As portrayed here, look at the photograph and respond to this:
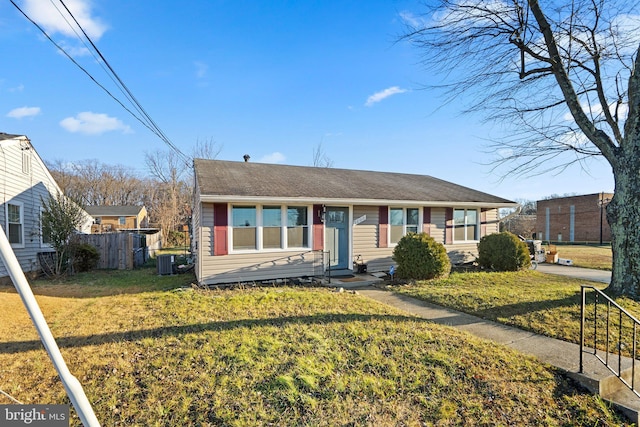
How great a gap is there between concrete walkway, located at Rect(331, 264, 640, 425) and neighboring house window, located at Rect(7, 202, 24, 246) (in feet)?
37.4

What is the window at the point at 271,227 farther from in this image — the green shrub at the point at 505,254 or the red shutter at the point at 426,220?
the green shrub at the point at 505,254

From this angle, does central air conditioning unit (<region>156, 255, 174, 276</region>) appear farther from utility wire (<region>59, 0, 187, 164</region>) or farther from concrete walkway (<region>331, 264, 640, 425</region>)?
concrete walkway (<region>331, 264, 640, 425</region>)

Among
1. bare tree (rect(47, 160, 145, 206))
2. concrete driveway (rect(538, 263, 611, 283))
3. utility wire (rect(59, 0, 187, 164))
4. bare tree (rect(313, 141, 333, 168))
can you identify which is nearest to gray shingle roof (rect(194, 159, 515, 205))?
utility wire (rect(59, 0, 187, 164))

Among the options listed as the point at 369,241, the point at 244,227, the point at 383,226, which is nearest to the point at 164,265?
the point at 244,227

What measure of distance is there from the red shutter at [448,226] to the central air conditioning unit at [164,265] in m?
10.4

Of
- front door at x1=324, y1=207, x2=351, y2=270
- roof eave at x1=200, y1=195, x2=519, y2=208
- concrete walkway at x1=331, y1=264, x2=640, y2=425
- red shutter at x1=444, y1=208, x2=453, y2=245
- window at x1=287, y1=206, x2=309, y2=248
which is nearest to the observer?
concrete walkway at x1=331, y1=264, x2=640, y2=425

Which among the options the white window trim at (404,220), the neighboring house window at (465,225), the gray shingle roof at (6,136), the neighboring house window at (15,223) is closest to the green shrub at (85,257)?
the neighboring house window at (15,223)

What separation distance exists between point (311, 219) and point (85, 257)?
9600 millimetres

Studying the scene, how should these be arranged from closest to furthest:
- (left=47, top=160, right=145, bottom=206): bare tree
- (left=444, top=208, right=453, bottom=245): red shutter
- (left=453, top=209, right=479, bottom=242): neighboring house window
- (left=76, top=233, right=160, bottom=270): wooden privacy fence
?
(left=444, top=208, right=453, bottom=245): red shutter → (left=453, top=209, right=479, bottom=242): neighboring house window → (left=76, top=233, right=160, bottom=270): wooden privacy fence → (left=47, top=160, right=145, bottom=206): bare tree

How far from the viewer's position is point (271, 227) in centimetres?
909

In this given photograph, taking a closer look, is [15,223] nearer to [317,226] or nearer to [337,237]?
[317,226]

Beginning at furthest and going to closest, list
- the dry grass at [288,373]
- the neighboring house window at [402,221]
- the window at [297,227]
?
the neighboring house window at [402,221] < the window at [297,227] < the dry grass at [288,373]

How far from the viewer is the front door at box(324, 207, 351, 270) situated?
1005 centimetres

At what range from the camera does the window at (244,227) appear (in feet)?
28.5
